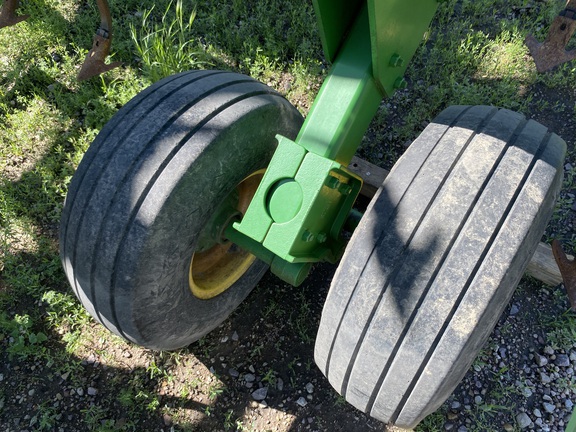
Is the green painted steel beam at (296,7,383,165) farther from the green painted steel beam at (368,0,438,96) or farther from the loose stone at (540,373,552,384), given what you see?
the loose stone at (540,373,552,384)

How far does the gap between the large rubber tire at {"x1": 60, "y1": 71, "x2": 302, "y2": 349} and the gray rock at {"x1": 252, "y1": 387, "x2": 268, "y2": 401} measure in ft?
1.84

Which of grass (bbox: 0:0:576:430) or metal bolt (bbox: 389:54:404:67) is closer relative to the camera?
metal bolt (bbox: 389:54:404:67)

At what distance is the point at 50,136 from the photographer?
3.08m

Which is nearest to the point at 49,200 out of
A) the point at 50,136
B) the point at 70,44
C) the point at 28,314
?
the point at 50,136

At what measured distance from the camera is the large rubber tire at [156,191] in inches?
64.7

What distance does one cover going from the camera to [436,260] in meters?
1.40

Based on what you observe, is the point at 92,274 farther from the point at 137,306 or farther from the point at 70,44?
the point at 70,44

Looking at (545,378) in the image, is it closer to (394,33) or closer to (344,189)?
(344,189)

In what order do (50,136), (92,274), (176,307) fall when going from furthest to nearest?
(50,136)
(176,307)
(92,274)

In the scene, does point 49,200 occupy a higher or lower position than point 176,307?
lower

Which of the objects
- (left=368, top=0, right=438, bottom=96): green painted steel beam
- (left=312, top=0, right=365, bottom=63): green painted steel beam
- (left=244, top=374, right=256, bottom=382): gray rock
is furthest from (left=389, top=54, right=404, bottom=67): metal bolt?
(left=244, top=374, right=256, bottom=382): gray rock

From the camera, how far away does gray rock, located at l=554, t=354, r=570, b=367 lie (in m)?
2.27

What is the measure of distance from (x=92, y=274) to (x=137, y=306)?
195 mm

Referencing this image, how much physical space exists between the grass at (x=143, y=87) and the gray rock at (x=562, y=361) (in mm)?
58
